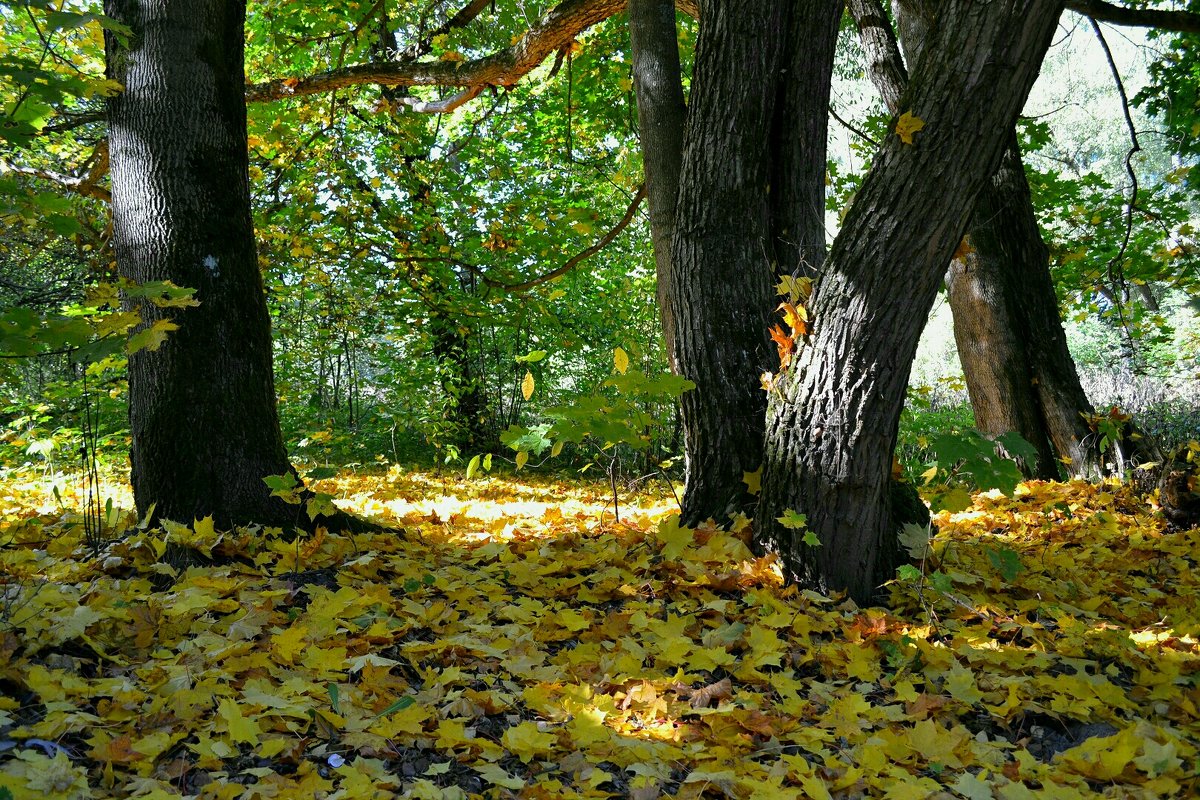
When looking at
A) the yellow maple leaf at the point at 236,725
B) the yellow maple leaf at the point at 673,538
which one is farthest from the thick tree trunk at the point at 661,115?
the yellow maple leaf at the point at 236,725

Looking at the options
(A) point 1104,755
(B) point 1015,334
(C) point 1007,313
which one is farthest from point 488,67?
(A) point 1104,755

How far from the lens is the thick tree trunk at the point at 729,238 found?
337 centimetres

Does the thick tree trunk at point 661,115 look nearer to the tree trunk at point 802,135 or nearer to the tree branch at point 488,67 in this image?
the tree trunk at point 802,135

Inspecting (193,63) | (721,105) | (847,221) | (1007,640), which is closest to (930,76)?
(847,221)

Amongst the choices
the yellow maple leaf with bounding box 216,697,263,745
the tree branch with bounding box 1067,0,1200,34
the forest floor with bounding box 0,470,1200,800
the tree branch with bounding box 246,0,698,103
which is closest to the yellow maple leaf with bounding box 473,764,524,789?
the forest floor with bounding box 0,470,1200,800

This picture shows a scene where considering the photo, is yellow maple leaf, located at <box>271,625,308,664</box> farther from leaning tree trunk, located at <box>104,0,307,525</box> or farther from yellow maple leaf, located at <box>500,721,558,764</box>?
leaning tree trunk, located at <box>104,0,307,525</box>

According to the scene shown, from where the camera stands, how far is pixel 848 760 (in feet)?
6.61

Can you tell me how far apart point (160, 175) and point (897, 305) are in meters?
3.10

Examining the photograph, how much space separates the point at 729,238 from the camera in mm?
3426

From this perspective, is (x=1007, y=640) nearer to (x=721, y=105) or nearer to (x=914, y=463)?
(x=721, y=105)

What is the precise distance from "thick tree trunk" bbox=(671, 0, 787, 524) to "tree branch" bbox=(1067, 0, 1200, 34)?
3990 millimetres

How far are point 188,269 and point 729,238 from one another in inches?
94.4

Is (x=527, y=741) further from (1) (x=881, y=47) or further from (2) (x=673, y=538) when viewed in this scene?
(1) (x=881, y=47)

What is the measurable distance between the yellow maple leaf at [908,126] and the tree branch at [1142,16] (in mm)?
4519
